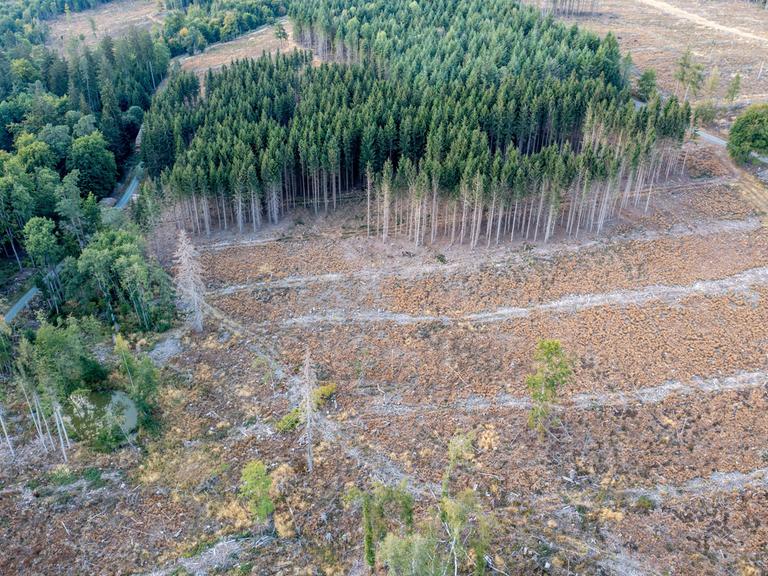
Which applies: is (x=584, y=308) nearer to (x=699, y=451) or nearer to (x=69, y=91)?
(x=699, y=451)

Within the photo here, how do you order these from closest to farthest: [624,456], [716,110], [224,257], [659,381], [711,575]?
[711,575] < [624,456] < [659,381] < [224,257] < [716,110]

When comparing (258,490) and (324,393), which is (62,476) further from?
(324,393)

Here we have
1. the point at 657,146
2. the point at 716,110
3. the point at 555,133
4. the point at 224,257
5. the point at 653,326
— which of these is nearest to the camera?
the point at 653,326

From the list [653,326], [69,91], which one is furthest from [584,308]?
[69,91]

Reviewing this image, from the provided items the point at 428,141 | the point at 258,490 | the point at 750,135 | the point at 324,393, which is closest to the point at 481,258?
the point at 428,141

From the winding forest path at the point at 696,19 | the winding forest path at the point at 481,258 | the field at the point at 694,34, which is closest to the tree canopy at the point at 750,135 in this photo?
the winding forest path at the point at 481,258
